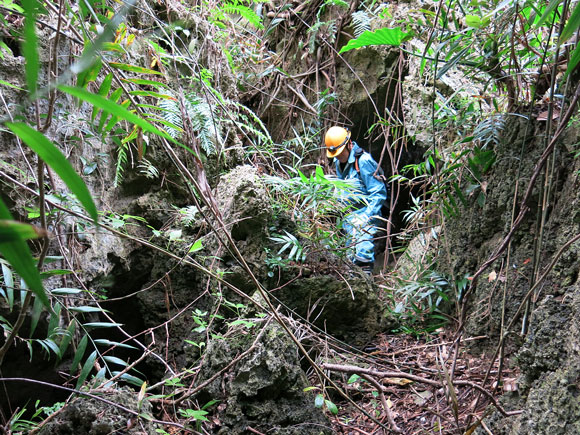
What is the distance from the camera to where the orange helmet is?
4.96m

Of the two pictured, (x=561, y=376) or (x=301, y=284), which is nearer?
(x=561, y=376)

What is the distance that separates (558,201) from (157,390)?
2371mm

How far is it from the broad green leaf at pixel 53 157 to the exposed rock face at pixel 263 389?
1.53m

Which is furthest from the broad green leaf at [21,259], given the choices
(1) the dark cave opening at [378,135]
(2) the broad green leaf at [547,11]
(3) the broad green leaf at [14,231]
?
(1) the dark cave opening at [378,135]

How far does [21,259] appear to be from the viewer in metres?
0.48

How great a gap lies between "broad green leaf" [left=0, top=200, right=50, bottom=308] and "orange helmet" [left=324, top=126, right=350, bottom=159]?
4.61 m

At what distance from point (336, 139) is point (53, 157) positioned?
462 centimetres

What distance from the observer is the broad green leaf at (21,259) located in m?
0.47

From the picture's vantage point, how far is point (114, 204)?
2.97m

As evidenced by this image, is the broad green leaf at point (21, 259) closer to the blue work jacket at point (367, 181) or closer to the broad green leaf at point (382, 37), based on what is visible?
the broad green leaf at point (382, 37)

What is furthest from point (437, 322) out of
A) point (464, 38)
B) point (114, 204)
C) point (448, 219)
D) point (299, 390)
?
point (114, 204)

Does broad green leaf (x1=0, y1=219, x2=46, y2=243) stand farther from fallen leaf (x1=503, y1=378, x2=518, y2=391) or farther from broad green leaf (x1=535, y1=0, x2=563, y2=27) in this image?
fallen leaf (x1=503, y1=378, x2=518, y2=391)

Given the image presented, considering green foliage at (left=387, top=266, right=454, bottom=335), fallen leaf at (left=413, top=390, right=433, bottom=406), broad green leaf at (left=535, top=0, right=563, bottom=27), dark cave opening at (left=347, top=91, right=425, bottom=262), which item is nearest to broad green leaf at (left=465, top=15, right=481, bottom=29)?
broad green leaf at (left=535, top=0, right=563, bottom=27)

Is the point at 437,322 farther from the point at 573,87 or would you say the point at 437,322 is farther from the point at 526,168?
the point at 573,87
